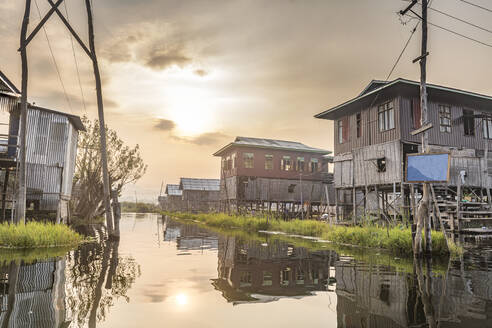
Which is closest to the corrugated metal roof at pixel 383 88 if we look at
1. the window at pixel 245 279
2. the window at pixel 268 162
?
the window at pixel 268 162

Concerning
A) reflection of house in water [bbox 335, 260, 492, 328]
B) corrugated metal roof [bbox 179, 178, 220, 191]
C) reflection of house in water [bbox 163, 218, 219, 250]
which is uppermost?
corrugated metal roof [bbox 179, 178, 220, 191]

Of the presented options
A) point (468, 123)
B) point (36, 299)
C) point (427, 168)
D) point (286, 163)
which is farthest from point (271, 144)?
point (36, 299)

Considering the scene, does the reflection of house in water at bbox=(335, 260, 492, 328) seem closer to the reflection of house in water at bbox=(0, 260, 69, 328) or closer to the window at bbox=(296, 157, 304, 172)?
the reflection of house in water at bbox=(0, 260, 69, 328)

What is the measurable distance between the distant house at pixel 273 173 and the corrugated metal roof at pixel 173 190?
89.7 feet

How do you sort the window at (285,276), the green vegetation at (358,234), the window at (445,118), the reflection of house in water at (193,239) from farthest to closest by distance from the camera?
the window at (445,118) → the reflection of house in water at (193,239) → the green vegetation at (358,234) → the window at (285,276)

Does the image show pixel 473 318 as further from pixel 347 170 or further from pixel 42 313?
pixel 347 170

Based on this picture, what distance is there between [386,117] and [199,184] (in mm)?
37939

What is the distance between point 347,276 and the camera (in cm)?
752

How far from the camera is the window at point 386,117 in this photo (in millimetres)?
20859

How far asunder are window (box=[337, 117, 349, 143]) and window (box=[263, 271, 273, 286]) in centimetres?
1843

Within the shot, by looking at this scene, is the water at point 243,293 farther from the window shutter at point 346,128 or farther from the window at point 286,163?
the window at point 286,163

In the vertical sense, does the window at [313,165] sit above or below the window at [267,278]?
above

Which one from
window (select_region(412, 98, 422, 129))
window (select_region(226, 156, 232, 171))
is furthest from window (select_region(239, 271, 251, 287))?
window (select_region(226, 156, 232, 171))

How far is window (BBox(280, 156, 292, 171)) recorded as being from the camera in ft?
120
